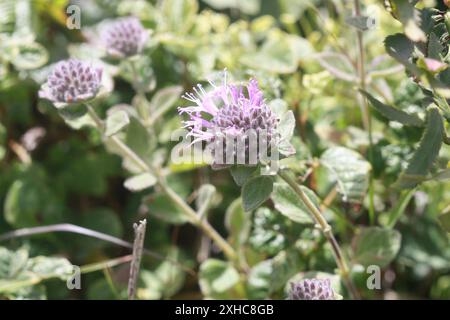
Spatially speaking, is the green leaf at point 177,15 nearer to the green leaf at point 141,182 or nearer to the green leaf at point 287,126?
the green leaf at point 141,182

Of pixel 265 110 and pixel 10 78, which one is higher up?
pixel 265 110

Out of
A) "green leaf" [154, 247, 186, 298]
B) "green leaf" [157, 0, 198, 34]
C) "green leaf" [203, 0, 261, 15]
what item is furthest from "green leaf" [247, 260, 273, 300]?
"green leaf" [203, 0, 261, 15]

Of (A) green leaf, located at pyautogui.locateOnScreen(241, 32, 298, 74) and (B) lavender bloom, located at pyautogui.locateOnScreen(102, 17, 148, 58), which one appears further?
(A) green leaf, located at pyautogui.locateOnScreen(241, 32, 298, 74)

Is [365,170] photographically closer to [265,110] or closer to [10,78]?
[265,110]

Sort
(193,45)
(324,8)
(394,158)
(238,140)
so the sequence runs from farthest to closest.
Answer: (324,8) < (193,45) < (394,158) < (238,140)

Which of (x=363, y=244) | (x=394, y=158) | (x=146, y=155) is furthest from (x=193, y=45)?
(x=363, y=244)

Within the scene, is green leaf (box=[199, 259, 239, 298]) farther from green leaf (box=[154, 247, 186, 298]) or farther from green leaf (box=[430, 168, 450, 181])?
green leaf (box=[430, 168, 450, 181])

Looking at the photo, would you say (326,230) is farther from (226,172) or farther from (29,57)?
(29,57)
